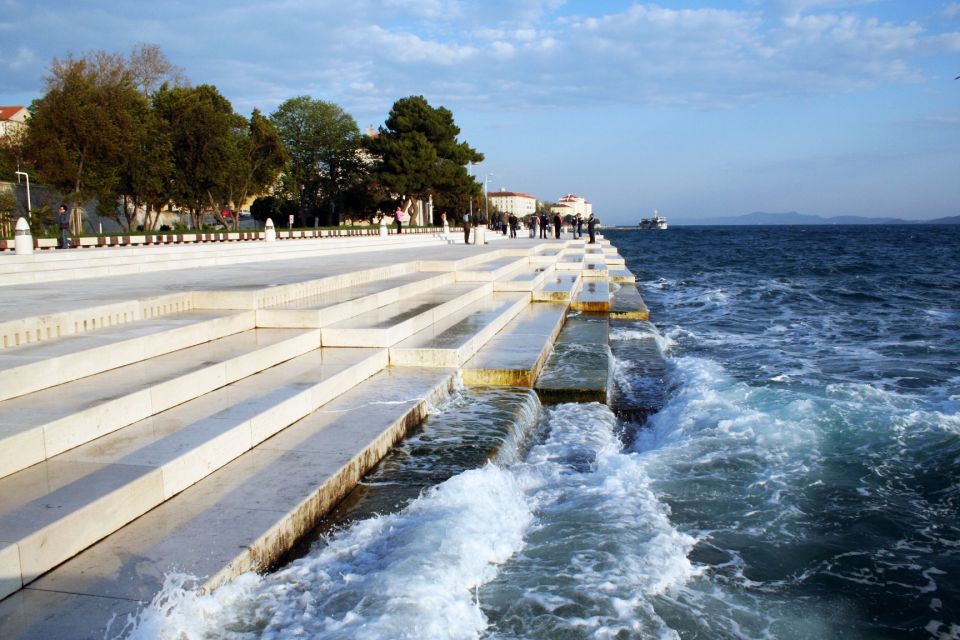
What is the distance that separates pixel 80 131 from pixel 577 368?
78.5 ft

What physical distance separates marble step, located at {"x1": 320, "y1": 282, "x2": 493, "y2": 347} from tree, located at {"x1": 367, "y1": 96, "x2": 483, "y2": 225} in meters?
40.7

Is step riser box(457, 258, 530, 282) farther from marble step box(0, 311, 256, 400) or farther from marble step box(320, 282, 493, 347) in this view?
marble step box(0, 311, 256, 400)

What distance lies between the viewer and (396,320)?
28.1ft

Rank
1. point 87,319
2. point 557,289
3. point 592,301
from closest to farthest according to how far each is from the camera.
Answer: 1. point 87,319
2. point 592,301
3. point 557,289

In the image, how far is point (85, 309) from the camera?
6.40 m

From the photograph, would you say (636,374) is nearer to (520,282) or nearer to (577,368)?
(577,368)

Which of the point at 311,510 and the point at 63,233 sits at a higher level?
the point at 63,233

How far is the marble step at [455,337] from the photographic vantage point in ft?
24.9

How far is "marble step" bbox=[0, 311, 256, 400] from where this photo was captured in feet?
15.7

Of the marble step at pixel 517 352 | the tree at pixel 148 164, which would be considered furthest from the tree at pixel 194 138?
the marble step at pixel 517 352

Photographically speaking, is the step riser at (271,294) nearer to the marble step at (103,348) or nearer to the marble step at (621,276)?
the marble step at (103,348)

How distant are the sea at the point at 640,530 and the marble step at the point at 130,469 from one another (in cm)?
61

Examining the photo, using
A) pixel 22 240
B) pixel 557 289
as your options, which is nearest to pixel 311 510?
pixel 557 289

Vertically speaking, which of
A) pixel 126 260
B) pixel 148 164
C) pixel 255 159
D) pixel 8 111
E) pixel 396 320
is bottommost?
pixel 396 320
